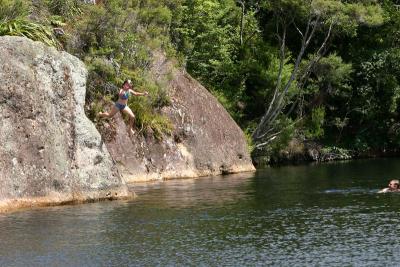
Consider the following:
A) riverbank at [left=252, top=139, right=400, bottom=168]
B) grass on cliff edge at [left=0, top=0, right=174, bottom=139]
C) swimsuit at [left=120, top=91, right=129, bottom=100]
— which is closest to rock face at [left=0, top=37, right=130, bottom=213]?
swimsuit at [left=120, top=91, right=129, bottom=100]

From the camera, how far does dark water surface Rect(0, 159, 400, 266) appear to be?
18703 mm

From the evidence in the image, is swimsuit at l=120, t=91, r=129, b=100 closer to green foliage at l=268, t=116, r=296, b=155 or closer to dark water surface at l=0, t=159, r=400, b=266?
dark water surface at l=0, t=159, r=400, b=266

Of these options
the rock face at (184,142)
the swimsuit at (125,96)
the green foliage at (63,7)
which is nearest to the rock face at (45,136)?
the swimsuit at (125,96)

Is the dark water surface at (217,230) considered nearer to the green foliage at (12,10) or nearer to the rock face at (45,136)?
the rock face at (45,136)

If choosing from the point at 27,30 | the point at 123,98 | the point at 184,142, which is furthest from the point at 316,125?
the point at 27,30

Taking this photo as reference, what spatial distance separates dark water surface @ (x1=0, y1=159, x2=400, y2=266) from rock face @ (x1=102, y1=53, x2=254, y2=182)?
527cm

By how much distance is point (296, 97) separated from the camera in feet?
184

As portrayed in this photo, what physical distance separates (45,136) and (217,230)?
861 centimetres

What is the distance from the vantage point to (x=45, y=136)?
28.1 meters

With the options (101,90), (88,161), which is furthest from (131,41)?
(88,161)

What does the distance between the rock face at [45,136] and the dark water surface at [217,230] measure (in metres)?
0.97

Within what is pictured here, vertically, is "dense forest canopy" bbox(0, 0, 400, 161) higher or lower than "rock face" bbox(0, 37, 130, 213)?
higher

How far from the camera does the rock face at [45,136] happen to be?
89.0 ft

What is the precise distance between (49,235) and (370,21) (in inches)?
1321
